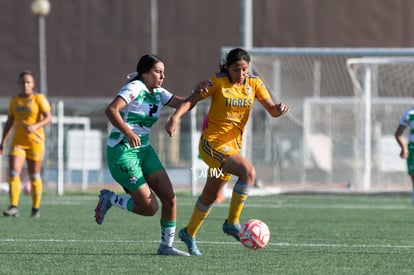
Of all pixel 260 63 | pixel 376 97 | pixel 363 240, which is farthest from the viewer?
pixel 376 97

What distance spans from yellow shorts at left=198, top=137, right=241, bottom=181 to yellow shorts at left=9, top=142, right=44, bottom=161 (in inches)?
208

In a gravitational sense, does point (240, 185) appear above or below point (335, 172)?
above

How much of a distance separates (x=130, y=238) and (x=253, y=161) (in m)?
13.0

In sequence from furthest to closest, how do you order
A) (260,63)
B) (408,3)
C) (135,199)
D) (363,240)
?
(408,3)
(260,63)
(363,240)
(135,199)

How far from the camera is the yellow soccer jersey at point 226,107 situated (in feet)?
34.0

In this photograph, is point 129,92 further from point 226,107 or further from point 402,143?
point 402,143

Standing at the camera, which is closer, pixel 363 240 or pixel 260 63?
pixel 363 240

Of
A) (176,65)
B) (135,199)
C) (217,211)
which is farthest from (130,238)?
(176,65)

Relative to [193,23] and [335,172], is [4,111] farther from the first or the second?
[335,172]

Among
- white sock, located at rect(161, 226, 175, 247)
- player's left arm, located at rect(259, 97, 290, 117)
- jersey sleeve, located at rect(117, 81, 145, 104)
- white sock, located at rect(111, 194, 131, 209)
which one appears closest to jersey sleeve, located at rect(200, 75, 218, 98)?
player's left arm, located at rect(259, 97, 290, 117)

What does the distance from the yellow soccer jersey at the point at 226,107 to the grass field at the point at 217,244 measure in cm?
111

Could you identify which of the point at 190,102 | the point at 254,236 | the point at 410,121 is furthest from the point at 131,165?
the point at 410,121

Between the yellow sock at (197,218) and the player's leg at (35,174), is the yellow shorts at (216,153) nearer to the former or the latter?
the yellow sock at (197,218)

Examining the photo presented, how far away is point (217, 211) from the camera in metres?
17.0
